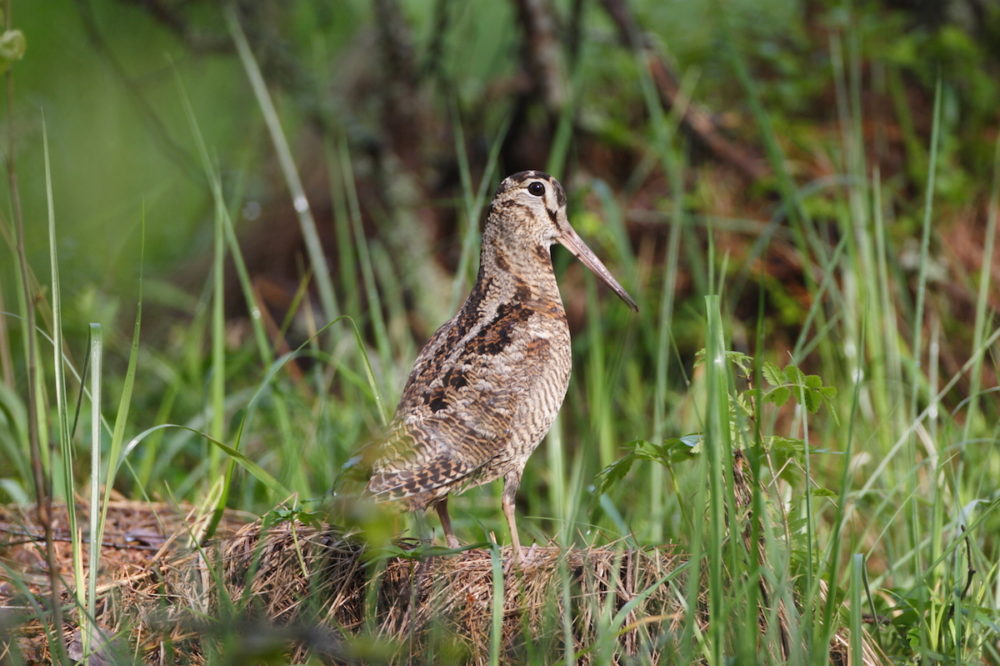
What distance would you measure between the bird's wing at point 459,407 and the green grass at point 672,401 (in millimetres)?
126

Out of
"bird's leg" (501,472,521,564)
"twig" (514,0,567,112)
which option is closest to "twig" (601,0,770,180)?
"twig" (514,0,567,112)

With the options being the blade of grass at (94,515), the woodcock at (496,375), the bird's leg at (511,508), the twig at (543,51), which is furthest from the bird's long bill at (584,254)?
the twig at (543,51)

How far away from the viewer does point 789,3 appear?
6441mm

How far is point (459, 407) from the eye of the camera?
105 inches

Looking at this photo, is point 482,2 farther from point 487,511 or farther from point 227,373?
point 487,511

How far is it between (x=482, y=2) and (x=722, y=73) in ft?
6.48

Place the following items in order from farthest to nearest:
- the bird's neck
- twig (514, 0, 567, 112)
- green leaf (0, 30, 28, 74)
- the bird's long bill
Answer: twig (514, 0, 567, 112) → the bird's long bill → the bird's neck → green leaf (0, 30, 28, 74)

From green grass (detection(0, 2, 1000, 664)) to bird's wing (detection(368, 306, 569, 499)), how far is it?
0.41ft

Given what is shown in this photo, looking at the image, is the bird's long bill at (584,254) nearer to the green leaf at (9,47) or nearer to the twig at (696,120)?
the green leaf at (9,47)

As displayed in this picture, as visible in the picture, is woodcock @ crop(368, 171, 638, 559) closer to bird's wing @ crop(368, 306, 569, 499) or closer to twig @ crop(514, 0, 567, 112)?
bird's wing @ crop(368, 306, 569, 499)

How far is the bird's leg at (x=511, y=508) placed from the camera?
2.55 m

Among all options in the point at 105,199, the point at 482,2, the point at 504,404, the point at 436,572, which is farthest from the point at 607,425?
the point at 105,199

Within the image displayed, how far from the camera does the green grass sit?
7.26ft

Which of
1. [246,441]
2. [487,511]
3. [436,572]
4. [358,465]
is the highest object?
[358,465]
